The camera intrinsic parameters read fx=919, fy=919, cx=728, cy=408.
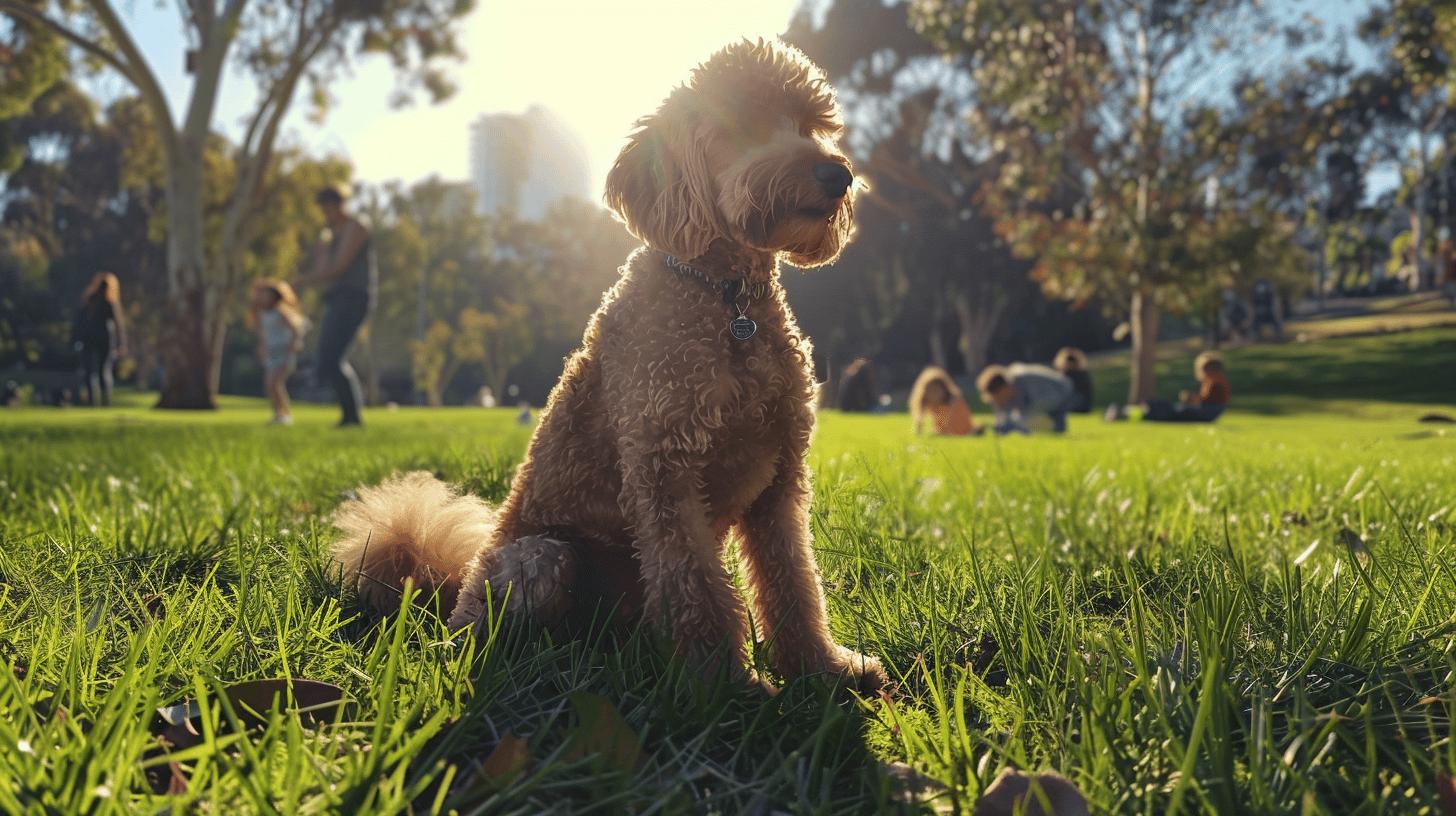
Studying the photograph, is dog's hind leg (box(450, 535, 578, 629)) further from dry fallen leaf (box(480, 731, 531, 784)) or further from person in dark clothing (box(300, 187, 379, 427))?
person in dark clothing (box(300, 187, 379, 427))

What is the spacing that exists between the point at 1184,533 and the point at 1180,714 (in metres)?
2.00

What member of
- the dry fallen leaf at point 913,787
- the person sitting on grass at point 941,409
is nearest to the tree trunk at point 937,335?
the person sitting on grass at point 941,409

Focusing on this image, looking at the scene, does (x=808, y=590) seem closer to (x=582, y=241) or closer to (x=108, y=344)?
(x=108, y=344)

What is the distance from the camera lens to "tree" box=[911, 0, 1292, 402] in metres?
20.5

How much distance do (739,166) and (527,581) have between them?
1.14m

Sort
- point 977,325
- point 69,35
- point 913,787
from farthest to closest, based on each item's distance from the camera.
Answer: point 977,325 → point 69,35 → point 913,787

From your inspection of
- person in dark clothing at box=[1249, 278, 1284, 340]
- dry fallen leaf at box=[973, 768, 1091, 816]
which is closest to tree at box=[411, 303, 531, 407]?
person in dark clothing at box=[1249, 278, 1284, 340]

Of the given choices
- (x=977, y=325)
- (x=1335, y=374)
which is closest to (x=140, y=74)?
(x=977, y=325)

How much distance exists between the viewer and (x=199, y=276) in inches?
753

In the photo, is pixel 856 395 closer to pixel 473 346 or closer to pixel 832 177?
pixel 832 177

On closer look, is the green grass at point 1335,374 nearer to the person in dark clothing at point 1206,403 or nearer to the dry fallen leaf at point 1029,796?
the person in dark clothing at point 1206,403

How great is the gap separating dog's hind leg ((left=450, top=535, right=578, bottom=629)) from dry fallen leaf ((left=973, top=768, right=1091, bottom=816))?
118 cm

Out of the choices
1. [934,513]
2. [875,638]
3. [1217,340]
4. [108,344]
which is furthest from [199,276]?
[1217,340]

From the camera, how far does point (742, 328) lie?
2232 millimetres
